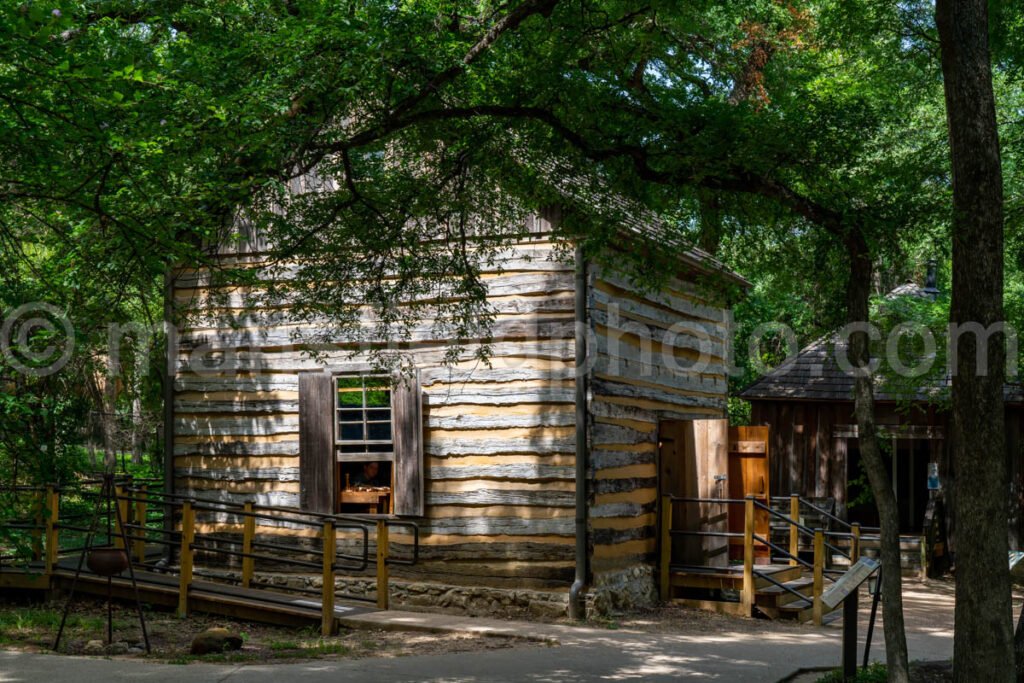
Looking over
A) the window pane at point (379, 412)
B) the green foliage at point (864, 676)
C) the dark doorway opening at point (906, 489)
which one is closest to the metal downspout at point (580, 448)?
the window pane at point (379, 412)

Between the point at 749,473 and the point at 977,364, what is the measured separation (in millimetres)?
7198

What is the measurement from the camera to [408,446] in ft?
41.4

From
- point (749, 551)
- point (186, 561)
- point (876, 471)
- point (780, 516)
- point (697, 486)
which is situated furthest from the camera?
point (697, 486)

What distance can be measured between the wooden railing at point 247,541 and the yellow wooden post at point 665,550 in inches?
124

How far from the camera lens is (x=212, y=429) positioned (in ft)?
46.0

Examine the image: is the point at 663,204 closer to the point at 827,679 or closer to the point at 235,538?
the point at 827,679

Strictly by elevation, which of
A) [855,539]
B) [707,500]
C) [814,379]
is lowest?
[855,539]

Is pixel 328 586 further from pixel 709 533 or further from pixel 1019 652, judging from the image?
pixel 1019 652

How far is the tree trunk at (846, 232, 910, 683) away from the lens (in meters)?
7.40

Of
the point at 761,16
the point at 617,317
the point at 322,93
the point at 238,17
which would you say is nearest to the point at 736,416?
the point at 761,16

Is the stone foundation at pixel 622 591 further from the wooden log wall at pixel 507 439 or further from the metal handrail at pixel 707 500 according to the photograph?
the metal handrail at pixel 707 500

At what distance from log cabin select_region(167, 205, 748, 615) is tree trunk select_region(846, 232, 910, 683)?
2837mm

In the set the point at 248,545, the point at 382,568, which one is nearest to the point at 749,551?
the point at 382,568

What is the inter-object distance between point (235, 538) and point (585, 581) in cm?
453
